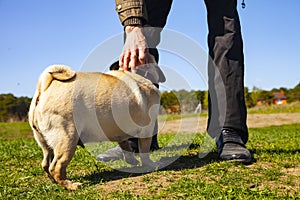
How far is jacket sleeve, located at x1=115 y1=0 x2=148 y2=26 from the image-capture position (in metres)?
3.31

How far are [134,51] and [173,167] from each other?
3.78 feet

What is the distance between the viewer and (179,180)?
9.33ft

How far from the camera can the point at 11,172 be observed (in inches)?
144

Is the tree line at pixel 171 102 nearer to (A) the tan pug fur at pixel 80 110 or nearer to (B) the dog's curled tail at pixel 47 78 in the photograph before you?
(A) the tan pug fur at pixel 80 110

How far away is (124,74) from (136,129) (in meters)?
0.52

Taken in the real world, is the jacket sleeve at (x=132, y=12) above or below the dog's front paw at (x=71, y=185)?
above

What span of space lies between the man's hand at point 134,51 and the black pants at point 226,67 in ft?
2.06

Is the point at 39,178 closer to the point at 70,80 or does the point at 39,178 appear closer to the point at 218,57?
the point at 70,80

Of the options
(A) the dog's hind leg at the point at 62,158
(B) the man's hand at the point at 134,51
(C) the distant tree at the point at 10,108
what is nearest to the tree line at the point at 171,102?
(C) the distant tree at the point at 10,108

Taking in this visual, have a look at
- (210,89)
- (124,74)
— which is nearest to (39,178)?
(124,74)

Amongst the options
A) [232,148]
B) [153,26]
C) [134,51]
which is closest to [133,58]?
[134,51]

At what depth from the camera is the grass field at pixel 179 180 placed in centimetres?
253

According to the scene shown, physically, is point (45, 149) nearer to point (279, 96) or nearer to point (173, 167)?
point (173, 167)

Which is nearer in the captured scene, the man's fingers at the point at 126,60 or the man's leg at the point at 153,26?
the man's fingers at the point at 126,60
